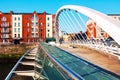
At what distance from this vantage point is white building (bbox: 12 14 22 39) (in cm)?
9131

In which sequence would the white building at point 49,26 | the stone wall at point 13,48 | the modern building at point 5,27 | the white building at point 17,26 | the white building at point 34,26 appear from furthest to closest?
the white building at point 49,26 → the white building at point 17,26 → the white building at point 34,26 → the modern building at point 5,27 → the stone wall at point 13,48

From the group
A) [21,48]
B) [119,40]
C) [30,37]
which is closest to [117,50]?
[119,40]

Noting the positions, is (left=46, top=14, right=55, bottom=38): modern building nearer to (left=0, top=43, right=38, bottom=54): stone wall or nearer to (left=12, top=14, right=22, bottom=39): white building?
(left=12, top=14, right=22, bottom=39): white building

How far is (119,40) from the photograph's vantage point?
922 centimetres

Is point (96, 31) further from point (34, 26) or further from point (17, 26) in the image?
point (17, 26)

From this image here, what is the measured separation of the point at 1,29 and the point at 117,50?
2908 inches

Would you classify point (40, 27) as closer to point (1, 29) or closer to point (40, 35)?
point (40, 35)

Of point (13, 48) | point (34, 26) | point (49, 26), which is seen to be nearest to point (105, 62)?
point (13, 48)

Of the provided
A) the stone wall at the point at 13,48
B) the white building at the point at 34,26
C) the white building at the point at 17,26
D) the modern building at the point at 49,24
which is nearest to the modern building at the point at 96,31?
the stone wall at the point at 13,48

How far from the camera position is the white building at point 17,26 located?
91.3 metres

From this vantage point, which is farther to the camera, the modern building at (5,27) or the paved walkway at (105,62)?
the modern building at (5,27)

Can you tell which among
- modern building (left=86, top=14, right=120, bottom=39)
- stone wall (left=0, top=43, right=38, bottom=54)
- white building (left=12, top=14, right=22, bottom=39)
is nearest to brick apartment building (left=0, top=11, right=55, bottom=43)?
white building (left=12, top=14, right=22, bottom=39)

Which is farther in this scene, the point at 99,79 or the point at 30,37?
the point at 30,37

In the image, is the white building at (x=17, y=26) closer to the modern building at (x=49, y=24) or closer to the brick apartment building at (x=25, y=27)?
the brick apartment building at (x=25, y=27)
